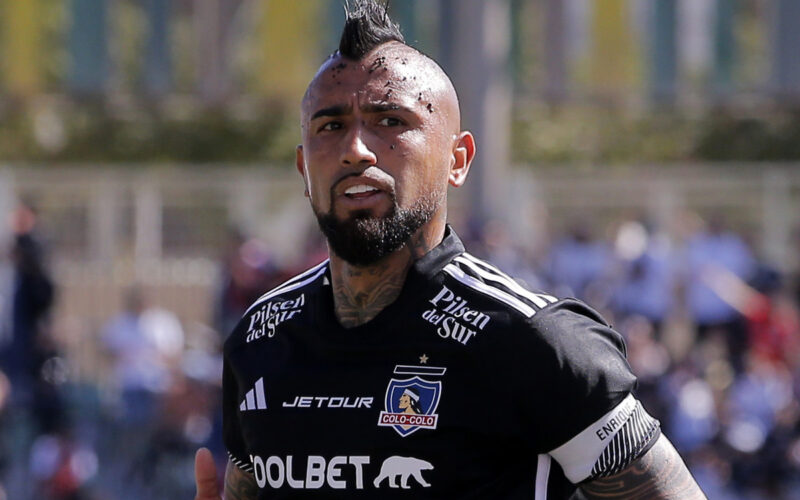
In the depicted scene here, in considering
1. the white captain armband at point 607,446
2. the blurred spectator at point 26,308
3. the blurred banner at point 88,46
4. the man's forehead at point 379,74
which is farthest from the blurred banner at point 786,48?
the white captain armband at point 607,446

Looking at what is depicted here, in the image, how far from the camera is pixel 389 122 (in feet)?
8.71

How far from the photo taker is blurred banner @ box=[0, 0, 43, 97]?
14.6 meters

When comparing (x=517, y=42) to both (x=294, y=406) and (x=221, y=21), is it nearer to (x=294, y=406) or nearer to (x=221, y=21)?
(x=221, y=21)

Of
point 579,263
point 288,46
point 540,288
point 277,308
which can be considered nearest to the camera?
point 277,308

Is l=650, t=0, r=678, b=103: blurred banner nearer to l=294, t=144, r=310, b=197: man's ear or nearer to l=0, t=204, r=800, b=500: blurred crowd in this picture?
l=0, t=204, r=800, b=500: blurred crowd

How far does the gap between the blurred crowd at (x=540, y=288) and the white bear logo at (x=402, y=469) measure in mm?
7735

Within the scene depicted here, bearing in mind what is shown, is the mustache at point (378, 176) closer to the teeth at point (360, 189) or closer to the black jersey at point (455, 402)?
the teeth at point (360, 189)

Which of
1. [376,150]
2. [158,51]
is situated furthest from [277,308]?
[158,51]

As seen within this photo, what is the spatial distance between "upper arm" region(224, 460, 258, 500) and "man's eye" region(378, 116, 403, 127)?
865 millimetres

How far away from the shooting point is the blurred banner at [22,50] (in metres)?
14.6

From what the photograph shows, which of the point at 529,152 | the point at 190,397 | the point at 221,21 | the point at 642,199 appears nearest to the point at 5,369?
the point at 190,397

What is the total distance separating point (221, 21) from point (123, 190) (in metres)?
2.29

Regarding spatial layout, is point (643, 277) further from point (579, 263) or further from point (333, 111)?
point (333, 111)

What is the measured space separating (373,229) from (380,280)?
17 centimetres
